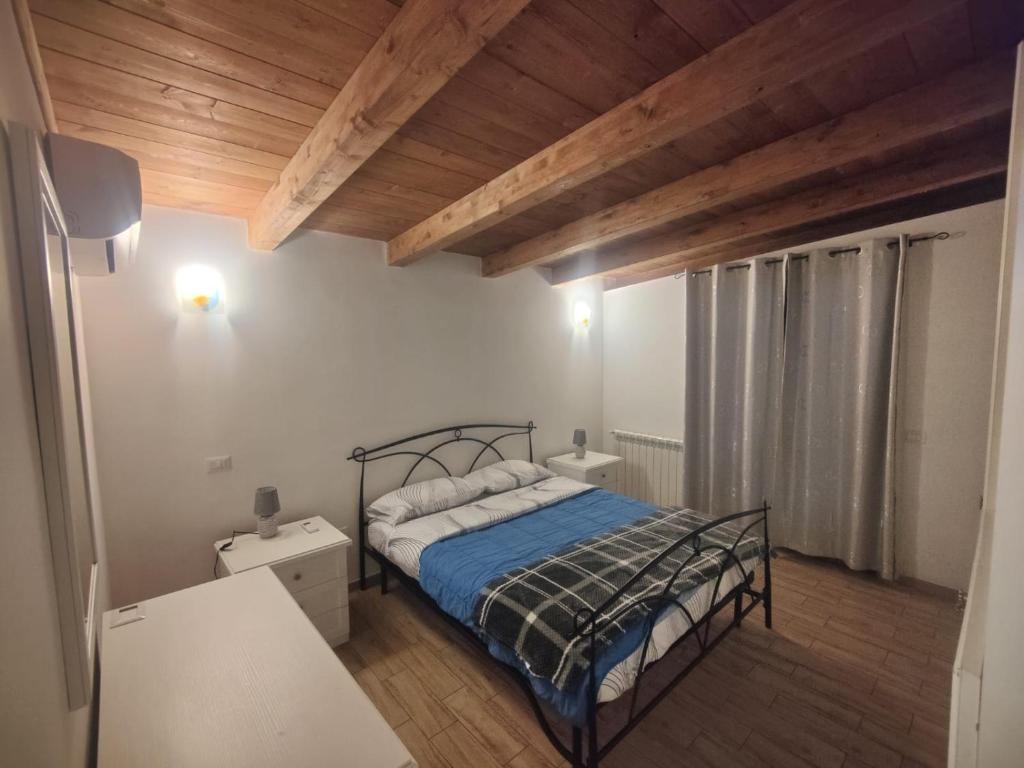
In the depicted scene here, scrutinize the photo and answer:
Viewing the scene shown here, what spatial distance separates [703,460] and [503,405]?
6.26 ft

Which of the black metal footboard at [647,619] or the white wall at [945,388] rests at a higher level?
the white wall at [945,388]

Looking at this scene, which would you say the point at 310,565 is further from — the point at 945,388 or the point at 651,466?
the point at 945,388

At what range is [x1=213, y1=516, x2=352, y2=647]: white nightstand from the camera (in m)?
2.32

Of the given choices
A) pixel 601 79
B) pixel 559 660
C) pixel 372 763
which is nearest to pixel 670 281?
pixel 601 79

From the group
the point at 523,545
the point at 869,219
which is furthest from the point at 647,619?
the point at 869,219

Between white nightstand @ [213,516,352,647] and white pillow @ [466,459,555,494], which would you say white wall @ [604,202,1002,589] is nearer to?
white pillow @ [466,459,555,494]

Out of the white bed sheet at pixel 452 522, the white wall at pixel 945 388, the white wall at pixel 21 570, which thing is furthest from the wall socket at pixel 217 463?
the white wall at pixel 945 388

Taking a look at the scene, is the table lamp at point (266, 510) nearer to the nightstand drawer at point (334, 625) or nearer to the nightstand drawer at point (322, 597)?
the nightstand drawer at point (322, 597)

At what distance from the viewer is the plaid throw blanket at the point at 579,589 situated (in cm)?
165

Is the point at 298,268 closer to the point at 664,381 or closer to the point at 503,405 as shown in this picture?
the point at 503,405

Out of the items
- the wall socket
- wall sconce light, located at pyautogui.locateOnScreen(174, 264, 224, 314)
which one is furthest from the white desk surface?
wall sconce light, located at pyautogui.locateOnScreen(174, 264, 224, 314)

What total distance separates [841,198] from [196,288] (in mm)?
3800

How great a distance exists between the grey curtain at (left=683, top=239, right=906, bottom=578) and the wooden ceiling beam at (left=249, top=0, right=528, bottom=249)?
10.2 feet

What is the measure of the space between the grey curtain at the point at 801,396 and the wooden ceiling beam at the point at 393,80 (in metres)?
3.10
